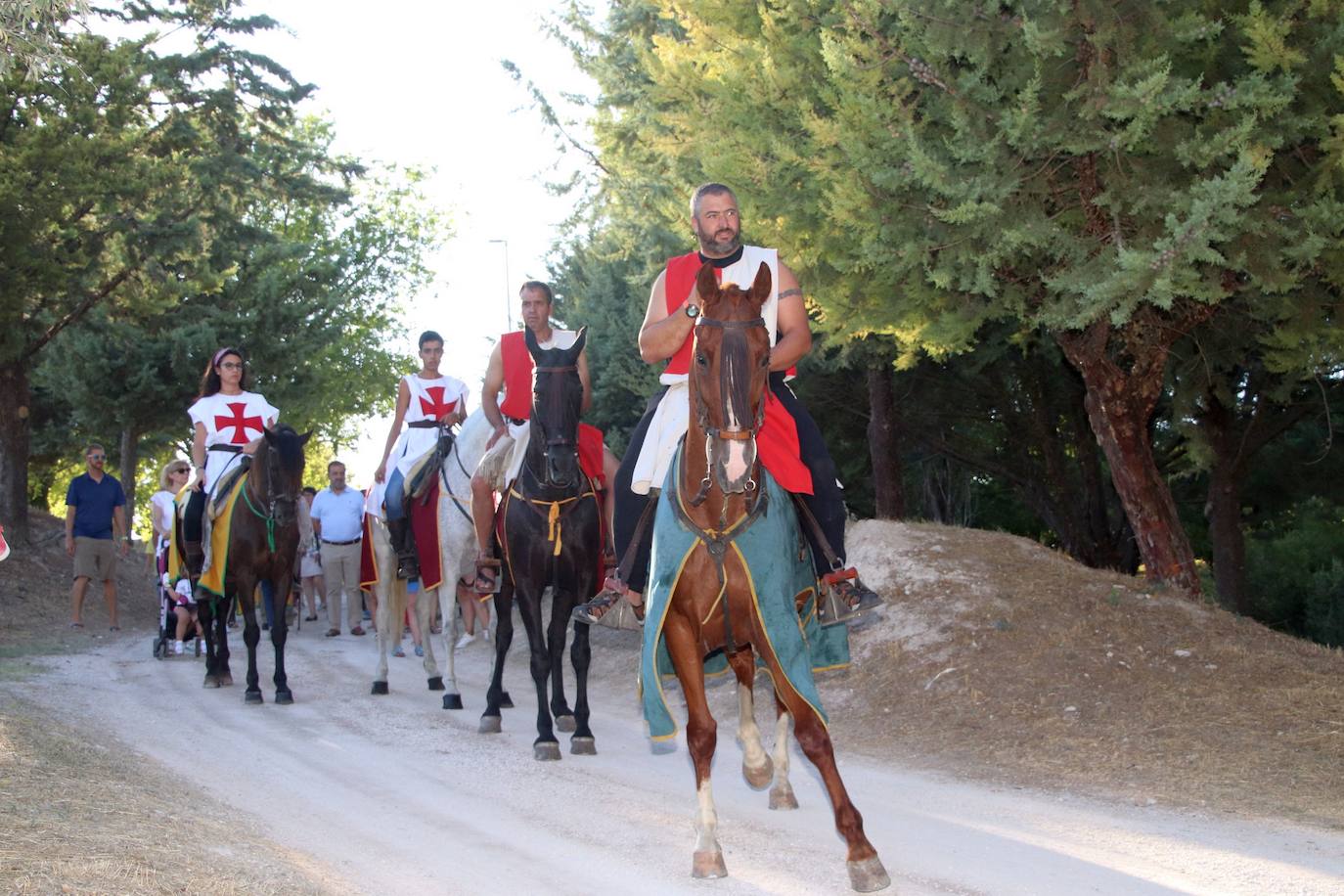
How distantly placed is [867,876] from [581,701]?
484cm

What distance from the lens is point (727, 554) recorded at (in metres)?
6.61

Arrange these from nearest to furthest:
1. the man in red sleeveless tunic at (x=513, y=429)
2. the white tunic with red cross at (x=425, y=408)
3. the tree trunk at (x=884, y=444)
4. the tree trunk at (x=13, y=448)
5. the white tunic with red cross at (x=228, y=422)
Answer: the man in red sleeveless tunic at (x=513, y=429) → the white tunic with red cross at (x=228, y=422) → the white tunic with red cross at (x=425, y=408) → the tree trunk at (x=884, y=444) → the tree trunk at (x=13, y=448)

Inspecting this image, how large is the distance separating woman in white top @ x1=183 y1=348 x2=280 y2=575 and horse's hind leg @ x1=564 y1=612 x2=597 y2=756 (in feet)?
15.5

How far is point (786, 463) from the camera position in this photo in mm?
7090

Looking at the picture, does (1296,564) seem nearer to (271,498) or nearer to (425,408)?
(425,408)

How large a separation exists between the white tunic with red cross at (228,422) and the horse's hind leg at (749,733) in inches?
304

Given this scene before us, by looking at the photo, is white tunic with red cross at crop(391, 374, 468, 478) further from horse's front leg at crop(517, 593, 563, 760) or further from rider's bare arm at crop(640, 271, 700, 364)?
rider's bare arm at crop(640, 271, 700, 364)

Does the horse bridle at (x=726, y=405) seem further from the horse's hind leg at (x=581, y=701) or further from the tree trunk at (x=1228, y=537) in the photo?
the tree trunk at (x=1228, y=537)

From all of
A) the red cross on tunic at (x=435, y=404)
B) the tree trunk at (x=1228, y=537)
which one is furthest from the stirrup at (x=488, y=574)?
the tree trunk at (x=1228, y=537)

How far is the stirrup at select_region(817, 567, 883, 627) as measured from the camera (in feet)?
24.0

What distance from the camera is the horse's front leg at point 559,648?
436 inches

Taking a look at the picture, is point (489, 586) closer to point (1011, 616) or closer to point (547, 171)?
point (1011, 616)

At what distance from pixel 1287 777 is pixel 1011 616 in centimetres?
415

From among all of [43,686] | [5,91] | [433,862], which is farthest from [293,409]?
[433,862]
